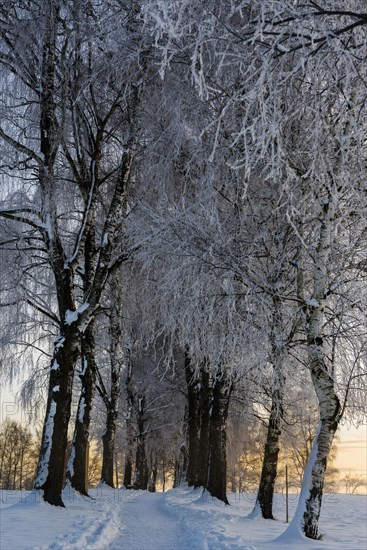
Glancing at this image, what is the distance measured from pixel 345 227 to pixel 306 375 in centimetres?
450

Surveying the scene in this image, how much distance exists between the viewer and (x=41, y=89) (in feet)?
35.7

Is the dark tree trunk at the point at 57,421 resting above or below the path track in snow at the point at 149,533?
above

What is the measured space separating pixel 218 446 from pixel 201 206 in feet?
27.1

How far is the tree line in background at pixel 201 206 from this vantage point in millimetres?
6391

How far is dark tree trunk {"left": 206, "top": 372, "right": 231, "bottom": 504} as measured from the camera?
1487cm

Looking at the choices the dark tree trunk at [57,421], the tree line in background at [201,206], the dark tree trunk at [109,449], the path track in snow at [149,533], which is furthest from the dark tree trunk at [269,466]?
the dark tree trunk at [109,449]

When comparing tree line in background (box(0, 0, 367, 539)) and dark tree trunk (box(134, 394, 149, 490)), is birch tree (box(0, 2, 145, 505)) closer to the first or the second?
tree line in background (box(0, 0, 367, 539))

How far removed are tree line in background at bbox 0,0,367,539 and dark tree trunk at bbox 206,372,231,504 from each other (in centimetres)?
5

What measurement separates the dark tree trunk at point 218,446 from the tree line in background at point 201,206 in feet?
0.17

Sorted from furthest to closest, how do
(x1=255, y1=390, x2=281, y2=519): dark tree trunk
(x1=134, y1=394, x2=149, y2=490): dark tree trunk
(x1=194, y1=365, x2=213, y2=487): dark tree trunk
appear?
1. (x1=134, y1=394, x2=149, y2=490): dark tree trunk
2. (x1=194, y1=365, x2=213, y2=487): dark tree trunk
3. (x1=255, y1=390, x2=281, y2=519): dark tree trunk

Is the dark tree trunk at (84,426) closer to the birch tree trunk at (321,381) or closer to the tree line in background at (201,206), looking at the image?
the tree line in background at (201,206)

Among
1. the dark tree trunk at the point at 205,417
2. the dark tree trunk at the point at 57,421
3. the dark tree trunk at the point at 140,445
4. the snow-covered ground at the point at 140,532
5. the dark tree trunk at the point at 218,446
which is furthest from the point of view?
the dark tree trunk at the point at 140,445

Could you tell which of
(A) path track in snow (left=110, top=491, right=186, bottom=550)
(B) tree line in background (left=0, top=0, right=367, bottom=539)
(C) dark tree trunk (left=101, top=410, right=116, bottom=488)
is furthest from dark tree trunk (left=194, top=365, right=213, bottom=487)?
(C) dark tree trunk (left=101, top=410, right=116, bottom=488)

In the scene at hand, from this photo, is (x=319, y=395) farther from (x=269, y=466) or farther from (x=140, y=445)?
(x=140, y=445)
